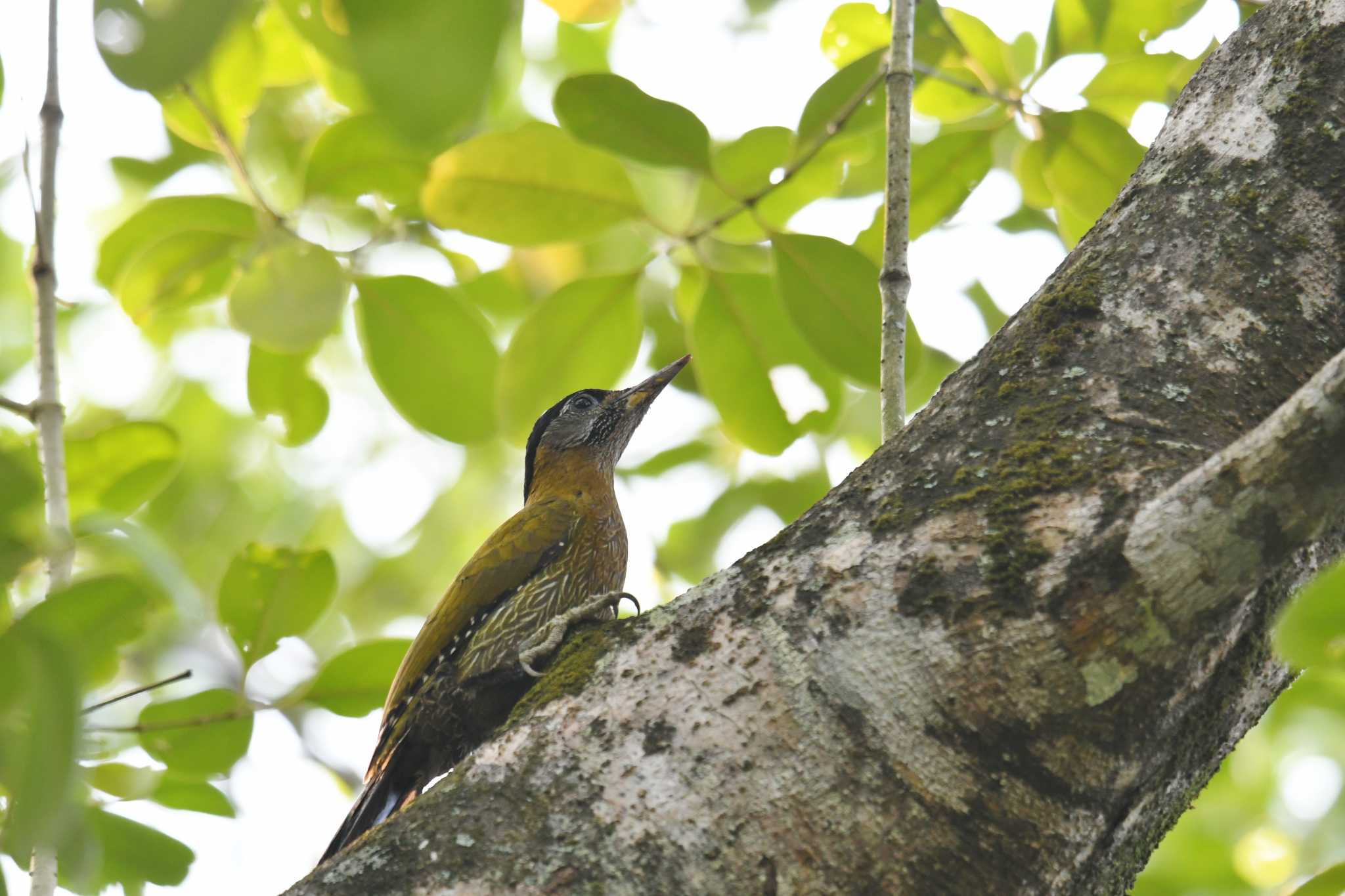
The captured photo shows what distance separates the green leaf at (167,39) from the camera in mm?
555

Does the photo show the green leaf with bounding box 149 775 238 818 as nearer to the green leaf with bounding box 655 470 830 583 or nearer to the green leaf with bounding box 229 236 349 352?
the green leaf with bounding box 229 236 349 352

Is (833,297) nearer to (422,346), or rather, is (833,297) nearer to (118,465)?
(422,346)

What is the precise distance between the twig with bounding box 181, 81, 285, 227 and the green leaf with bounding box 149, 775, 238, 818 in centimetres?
125

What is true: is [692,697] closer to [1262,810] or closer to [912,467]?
[912,467]

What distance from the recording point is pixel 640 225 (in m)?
3.48

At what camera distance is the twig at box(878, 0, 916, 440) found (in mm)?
2371

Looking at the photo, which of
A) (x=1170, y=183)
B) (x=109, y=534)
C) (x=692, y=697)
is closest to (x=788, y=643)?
(x=692, y=697)

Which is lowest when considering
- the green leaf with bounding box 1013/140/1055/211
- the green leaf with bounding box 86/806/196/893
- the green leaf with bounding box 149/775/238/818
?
the green leaf with bounding box 86/806/196/893

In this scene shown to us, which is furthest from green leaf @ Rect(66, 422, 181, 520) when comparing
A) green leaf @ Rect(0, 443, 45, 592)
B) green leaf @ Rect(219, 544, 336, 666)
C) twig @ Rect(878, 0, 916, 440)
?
green leaf @ Rect(0, 443, 45, 592)

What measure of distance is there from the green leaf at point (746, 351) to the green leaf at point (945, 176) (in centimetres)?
41

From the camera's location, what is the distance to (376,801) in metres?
3.08

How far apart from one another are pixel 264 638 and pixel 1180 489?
194 centimetres

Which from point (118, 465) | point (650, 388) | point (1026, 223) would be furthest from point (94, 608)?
point (650, 388)

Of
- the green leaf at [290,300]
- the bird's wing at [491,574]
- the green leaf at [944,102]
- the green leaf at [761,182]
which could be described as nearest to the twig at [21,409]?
the green leaf at [290,300]
